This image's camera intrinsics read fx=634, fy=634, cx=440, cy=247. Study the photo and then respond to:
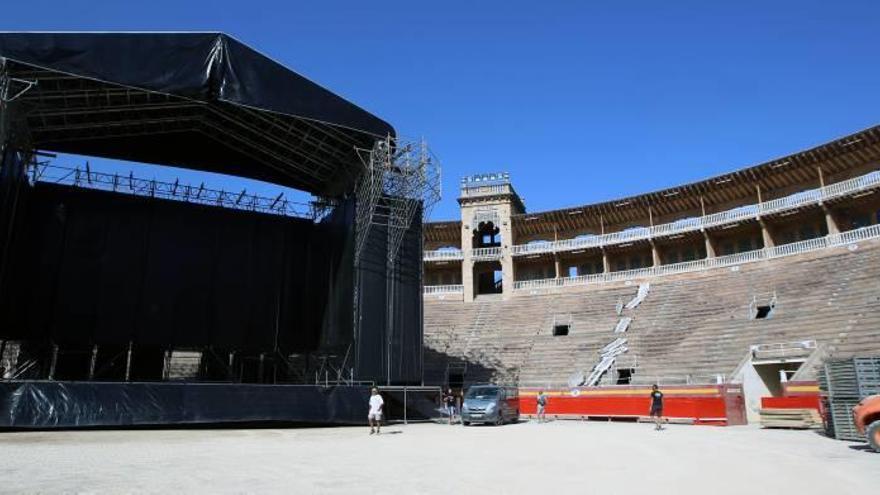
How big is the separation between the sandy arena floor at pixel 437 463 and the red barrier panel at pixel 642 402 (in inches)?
193

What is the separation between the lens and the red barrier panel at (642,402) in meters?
23.5

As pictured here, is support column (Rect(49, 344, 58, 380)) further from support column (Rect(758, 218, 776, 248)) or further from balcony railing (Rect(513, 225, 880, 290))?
support column (Rect(758, 218, 776, 248))

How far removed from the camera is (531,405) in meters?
29.3

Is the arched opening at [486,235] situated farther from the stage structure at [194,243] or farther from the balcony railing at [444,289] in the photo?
the stage structure at [194,243]

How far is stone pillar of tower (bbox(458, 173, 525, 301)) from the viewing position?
44844mm

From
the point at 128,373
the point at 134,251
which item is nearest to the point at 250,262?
the point at 134,251

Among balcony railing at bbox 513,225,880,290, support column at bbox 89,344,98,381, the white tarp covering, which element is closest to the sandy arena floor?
support column at bbox 89,344,98,381

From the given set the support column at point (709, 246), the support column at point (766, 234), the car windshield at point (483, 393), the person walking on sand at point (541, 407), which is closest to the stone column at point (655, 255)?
the support column at point (709, 246)

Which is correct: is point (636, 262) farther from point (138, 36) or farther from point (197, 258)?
point (138, 36)

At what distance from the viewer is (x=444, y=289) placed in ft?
150

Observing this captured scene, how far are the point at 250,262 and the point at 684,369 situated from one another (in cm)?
2022

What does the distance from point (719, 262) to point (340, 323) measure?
23847mm

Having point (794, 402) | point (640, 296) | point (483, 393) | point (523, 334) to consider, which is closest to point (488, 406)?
point (483, 393)

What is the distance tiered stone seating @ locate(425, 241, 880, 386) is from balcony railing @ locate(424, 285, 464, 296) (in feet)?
4.54
